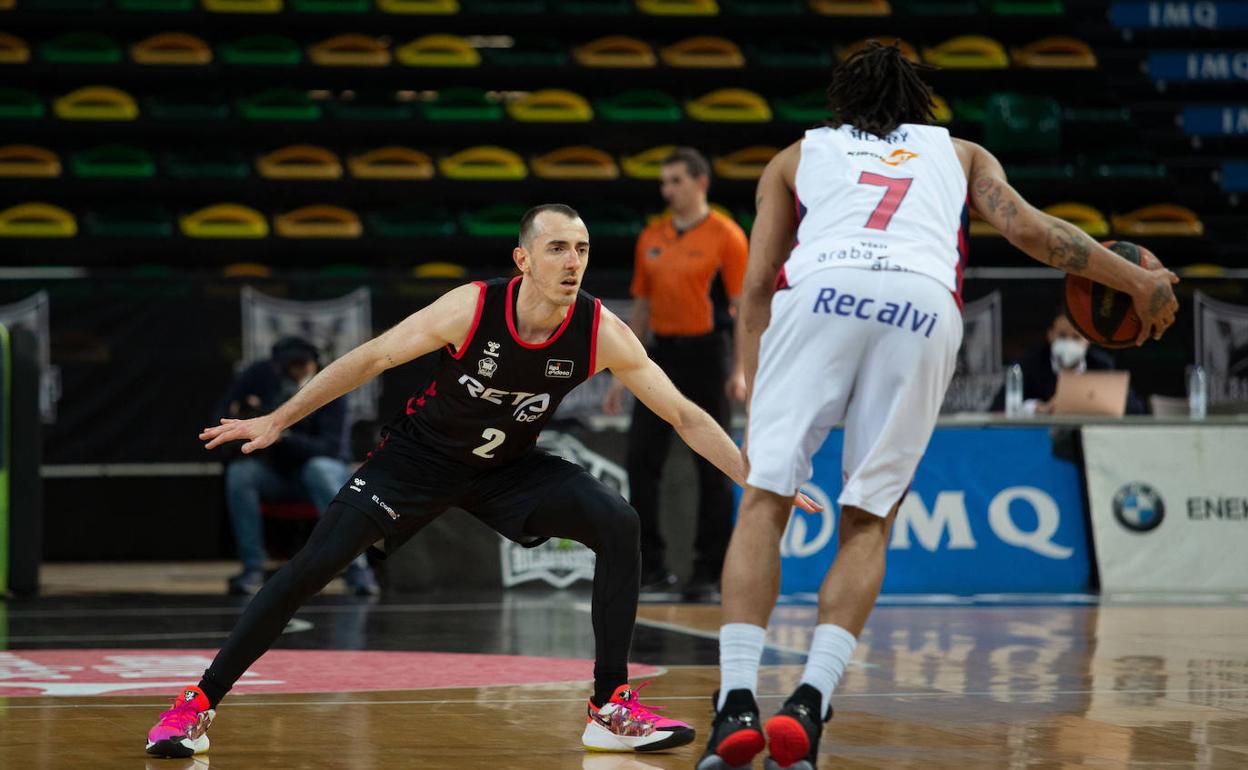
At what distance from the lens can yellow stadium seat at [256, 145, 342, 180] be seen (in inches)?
598

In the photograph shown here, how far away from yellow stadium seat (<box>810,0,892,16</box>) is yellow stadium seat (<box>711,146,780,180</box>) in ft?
A: 6.38

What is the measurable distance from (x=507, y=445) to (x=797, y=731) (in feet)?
5.41

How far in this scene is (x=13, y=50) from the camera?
15.4m

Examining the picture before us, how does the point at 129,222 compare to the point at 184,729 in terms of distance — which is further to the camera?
the point at 129,222

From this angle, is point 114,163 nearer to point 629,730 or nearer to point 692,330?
point 692,330

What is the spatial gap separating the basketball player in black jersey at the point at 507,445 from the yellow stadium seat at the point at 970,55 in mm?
12434

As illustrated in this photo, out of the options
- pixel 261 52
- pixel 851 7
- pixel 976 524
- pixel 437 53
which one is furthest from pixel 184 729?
pixel 851 7

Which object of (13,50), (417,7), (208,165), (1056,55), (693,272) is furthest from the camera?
(1056,55)

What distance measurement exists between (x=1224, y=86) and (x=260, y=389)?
37.9 feet

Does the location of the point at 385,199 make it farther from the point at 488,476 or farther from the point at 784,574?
the point at 488,476

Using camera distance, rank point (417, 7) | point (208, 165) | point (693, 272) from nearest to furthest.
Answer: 1. point (693, 272)
2. point (208, 165)
3. point (417, 7)

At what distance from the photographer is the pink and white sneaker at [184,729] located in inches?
174

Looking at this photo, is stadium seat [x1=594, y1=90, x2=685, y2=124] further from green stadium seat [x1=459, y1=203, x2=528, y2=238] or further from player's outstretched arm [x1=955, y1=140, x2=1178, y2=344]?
player's outstretched arm [x1=955, y1=140, x2=1178, y2=344]

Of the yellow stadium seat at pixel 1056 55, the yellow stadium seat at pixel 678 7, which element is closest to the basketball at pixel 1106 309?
the yellow stadium seat at pixel 678 7
